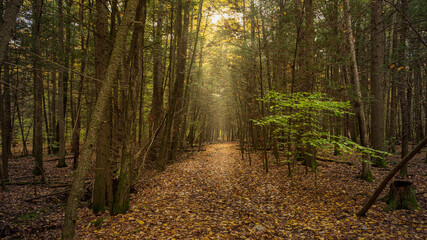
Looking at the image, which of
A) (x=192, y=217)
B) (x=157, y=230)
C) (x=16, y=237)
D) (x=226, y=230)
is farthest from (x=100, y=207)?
(x=226, y=230)

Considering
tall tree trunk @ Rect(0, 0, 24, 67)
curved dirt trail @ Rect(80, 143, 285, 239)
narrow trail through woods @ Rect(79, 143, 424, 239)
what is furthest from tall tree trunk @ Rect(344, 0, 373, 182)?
tall tree trunk @ Rect(0, 0, 24, 67)

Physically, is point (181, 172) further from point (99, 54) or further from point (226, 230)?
point (99, 54)

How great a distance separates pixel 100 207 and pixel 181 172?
3942 millimetres

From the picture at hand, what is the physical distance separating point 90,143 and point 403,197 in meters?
7.38

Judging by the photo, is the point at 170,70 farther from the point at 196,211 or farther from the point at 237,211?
the point at 237,211

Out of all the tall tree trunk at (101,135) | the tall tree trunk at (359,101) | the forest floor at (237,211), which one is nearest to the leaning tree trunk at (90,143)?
the forest floor at (237,211)

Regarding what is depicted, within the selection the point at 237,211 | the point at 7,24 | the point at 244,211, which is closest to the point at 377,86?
the point at 244,211

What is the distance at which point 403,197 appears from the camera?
4984 mm

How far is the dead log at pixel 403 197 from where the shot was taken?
193 inches

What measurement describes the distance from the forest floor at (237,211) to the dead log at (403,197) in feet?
0.70

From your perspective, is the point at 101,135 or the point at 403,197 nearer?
the point at 403,197

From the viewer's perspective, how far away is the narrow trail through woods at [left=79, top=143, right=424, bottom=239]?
4.36 meters

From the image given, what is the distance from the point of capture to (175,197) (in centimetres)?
634

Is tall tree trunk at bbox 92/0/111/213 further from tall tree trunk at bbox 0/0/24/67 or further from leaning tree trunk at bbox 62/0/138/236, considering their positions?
leaning tree trunk at bbox 62/0/138/236
